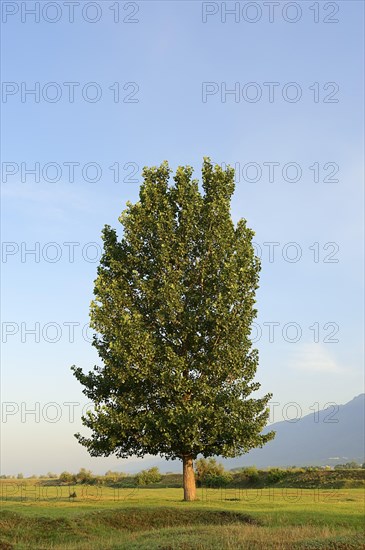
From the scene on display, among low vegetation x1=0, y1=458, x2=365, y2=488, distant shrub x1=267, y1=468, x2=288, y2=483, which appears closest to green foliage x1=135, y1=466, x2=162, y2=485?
low vegetation x1=0, y1=458, x2=365, y2=488

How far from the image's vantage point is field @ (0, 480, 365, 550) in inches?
960

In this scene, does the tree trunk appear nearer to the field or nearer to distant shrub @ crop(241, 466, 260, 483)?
the field

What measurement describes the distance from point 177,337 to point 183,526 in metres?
14.2

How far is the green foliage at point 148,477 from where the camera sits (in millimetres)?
75750

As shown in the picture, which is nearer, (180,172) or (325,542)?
(325,542)

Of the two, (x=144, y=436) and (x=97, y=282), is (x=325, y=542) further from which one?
(x=97, y=282)

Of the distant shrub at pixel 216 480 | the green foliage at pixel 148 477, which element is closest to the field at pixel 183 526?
the distant shrub at pixel 216 480

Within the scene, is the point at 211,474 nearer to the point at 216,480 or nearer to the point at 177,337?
the point at 216,480

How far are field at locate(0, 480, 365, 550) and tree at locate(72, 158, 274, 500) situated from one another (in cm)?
454

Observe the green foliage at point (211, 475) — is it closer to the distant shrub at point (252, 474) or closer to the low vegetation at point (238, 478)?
the low vegetation at point (238, 478)

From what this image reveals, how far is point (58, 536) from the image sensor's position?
29969 mm

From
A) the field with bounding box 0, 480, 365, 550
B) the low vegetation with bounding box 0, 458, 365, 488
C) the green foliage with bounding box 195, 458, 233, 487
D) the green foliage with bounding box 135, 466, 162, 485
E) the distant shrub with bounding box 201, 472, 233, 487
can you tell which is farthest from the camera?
the green foliage with bounding box 135, 466, 162, 485

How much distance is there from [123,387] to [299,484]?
34419mm

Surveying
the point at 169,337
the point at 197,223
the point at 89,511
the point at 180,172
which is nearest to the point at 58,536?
the point at 89,511
